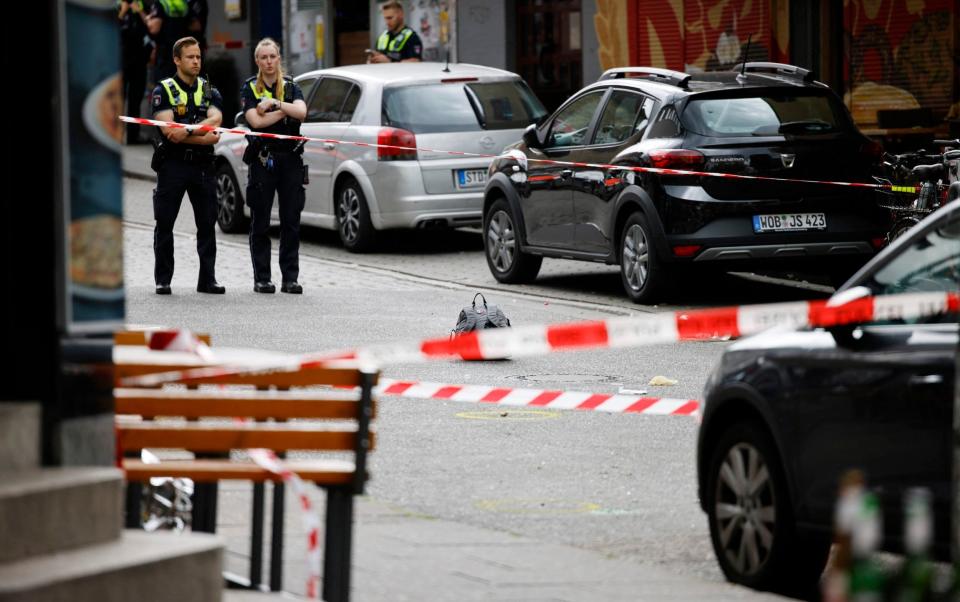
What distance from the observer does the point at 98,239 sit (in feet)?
15.5

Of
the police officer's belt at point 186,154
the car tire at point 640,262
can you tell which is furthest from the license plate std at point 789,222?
the police officer's belt at point 186,154

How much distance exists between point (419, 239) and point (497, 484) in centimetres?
1221

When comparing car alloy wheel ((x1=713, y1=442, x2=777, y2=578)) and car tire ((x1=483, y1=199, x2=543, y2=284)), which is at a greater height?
car tire ((x1=483, y1=199, x2=543, y2=284))

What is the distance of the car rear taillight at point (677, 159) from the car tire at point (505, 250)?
230 cm

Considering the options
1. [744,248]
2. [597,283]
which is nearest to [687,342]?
[744,248]

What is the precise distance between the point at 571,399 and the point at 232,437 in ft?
15.2

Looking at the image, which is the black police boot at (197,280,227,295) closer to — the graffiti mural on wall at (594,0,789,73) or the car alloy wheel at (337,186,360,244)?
the car alloy wheel at (337,186,360,244)

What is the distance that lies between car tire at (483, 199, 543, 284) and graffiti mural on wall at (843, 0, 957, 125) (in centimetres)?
491

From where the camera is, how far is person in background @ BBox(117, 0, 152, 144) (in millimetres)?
31203

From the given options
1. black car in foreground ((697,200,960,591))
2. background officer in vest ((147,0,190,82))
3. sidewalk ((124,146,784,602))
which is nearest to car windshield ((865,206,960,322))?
black car in foreground ((697,200,960,591))

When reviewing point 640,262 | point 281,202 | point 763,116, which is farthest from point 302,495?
point 281,202

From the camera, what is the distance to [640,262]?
14.4m

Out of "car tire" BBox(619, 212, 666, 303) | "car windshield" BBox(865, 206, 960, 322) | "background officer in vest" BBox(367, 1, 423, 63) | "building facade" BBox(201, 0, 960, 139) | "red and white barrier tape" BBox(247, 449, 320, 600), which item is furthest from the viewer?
"background officer in vest" BBox(367, 1, 423, 63)

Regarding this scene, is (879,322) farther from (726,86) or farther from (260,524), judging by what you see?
(726,86)
